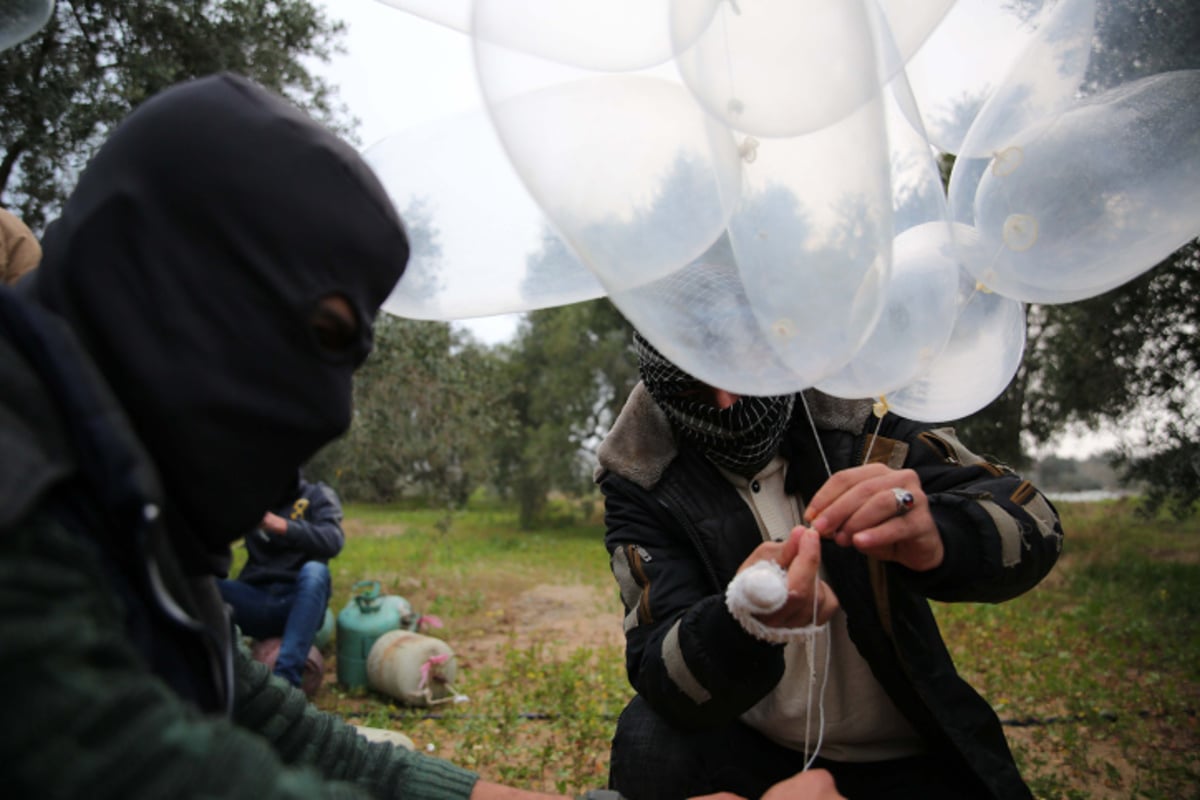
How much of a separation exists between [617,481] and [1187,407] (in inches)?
314

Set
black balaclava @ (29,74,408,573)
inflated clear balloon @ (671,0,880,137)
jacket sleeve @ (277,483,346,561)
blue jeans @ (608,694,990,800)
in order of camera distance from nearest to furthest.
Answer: black balaclava @ (29,74,408,573), inflated clear balloon @ (671,0,880,137), blue jeans @ (608,694,990,800), jacket sleeve @ (277,483,346,561)

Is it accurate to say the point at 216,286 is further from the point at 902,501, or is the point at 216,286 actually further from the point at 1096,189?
the point at 1096,189

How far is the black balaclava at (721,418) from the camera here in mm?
1898

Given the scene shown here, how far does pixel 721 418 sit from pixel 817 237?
0.64 m

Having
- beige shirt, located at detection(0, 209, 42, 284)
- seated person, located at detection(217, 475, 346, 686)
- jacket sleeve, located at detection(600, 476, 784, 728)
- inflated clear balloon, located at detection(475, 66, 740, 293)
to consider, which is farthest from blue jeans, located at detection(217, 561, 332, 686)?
inflated clear balloon, located at detection(475, 66, 740, 293)

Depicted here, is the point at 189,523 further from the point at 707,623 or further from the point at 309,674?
the point at 309,674

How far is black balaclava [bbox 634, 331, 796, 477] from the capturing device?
6.23ft

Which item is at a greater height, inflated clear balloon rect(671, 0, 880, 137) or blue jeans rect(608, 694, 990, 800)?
inflated clear balloon rect(671, 0, 880, 137)

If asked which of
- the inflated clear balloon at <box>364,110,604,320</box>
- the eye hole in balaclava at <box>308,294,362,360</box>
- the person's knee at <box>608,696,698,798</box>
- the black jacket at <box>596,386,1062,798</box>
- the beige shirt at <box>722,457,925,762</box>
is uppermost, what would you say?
the inflated clear balloon at <box>364,110,604,320</box>

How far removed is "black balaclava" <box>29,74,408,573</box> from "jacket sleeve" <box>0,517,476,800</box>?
18 centimetres

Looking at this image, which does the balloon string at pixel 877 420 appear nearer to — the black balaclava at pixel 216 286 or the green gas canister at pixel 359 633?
the black balaclava at pixel 216 286

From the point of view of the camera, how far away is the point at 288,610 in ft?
15.0

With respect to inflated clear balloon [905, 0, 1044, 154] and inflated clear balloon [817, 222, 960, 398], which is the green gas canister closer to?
inflated clear balloon [817, 222, 960, 398]

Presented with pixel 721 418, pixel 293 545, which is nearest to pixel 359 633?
pixel 293 545
